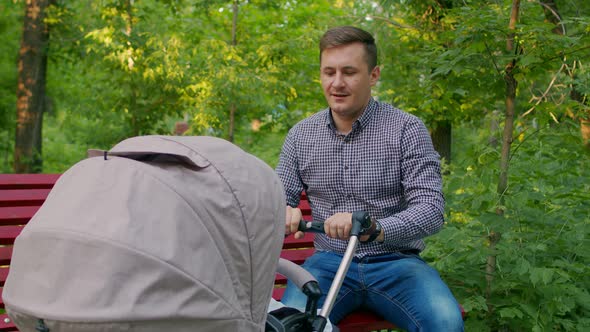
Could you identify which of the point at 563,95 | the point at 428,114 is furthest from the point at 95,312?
the point at 428,114

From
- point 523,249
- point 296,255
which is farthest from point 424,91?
point 523,249

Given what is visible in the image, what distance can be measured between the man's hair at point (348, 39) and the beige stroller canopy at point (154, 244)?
1151 mm

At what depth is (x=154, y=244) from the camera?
1.80m

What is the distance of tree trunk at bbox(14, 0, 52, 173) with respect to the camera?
12844 millimetres

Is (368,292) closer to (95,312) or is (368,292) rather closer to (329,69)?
(329,69)

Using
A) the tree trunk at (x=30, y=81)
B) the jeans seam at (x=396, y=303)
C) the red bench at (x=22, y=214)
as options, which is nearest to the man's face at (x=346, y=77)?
the jeans seam at (x=396, y=303)

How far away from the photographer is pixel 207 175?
2.01 m

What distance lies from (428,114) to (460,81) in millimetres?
4680

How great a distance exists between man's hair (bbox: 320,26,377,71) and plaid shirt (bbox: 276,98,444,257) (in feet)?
0.80

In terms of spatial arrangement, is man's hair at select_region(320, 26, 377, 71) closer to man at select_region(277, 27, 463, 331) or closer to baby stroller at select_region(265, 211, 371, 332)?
man at select_region(277, 27, 463, 331)

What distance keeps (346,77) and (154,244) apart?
159 centimetres

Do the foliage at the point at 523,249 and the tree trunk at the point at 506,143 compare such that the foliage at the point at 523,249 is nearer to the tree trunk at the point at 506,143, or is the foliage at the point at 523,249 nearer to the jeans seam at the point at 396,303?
the tree trunk at the point at 506,143

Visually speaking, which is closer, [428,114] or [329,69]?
[329,69]

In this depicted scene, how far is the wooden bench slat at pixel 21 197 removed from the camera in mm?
4062
